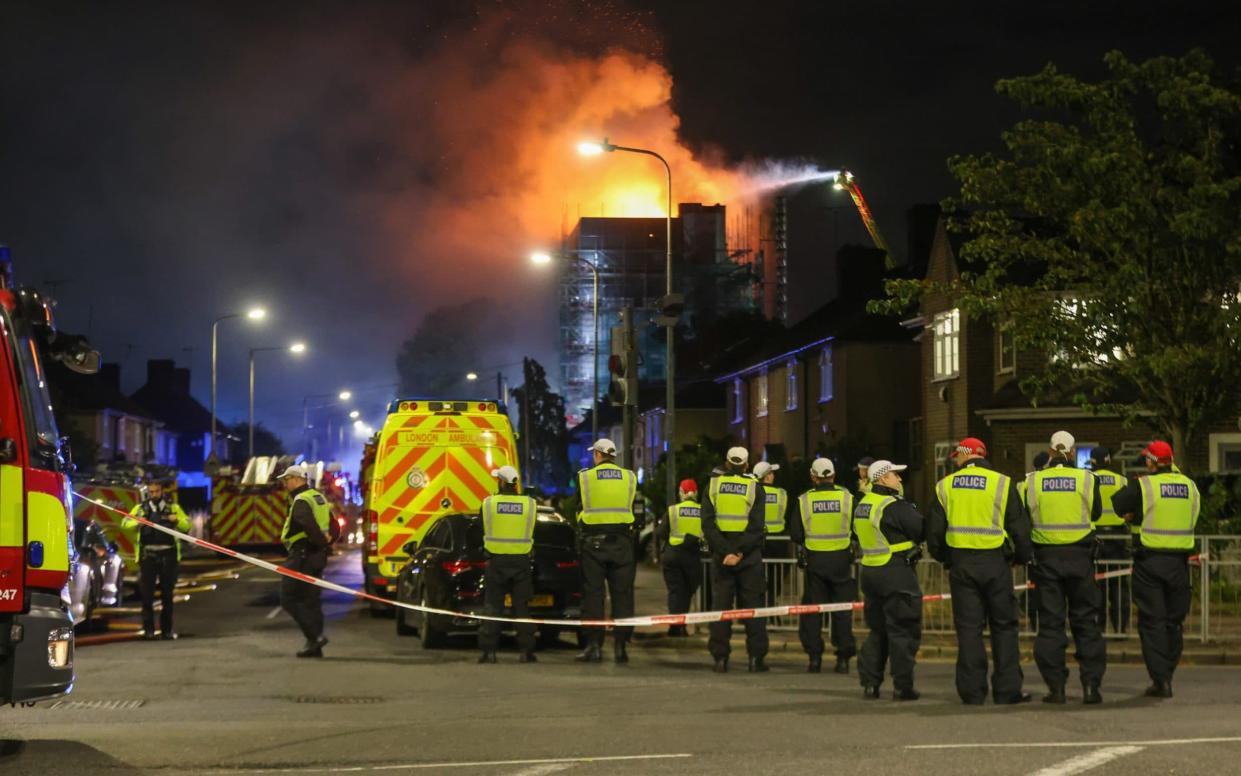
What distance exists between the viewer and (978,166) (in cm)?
A: 2500

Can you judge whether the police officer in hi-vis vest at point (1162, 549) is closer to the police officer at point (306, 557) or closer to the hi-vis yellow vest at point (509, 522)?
the hi-vis yellow vest at point (509, 522)

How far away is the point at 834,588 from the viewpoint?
1477 centimetres

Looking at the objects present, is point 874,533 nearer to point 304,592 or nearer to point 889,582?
point 889,582

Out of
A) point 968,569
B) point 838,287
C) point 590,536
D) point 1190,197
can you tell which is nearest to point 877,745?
point 968,569

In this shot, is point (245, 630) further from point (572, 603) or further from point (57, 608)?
point (57, 608)

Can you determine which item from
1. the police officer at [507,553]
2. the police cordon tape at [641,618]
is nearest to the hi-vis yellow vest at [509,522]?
the police officer at [507,553]

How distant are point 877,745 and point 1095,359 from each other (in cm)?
1656

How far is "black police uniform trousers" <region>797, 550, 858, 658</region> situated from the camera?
48.5 ft

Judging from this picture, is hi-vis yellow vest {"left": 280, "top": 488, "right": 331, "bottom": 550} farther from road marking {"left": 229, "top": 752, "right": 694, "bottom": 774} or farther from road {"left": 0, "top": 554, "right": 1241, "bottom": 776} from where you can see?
road marking {"left": 229, "top": 752, "right": 694, "bottom": 774}

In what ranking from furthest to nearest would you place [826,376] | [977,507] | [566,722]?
[826,376] → [977,507] → [566,722]

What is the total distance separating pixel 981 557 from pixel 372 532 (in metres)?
12.5

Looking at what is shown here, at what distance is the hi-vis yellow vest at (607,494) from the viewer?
15930mm

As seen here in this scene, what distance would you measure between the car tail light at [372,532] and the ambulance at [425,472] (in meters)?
0.04

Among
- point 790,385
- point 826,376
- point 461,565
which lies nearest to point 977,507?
point 461,565
